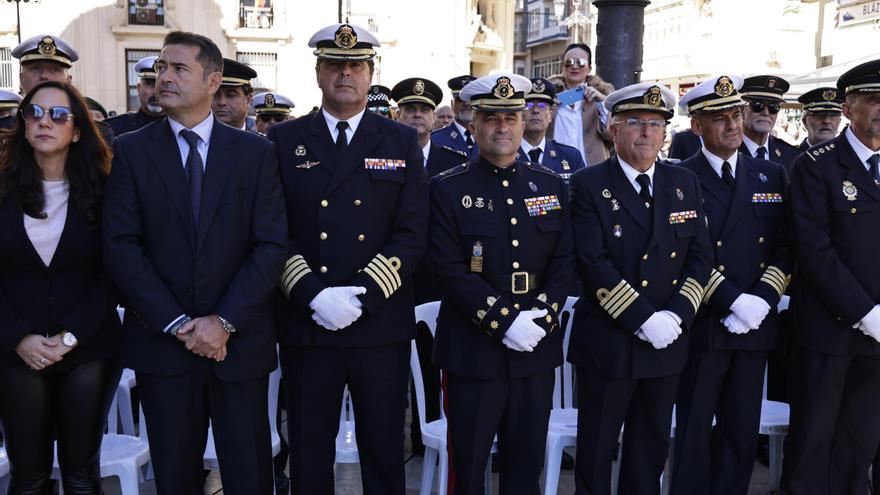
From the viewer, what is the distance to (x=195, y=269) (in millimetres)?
3072

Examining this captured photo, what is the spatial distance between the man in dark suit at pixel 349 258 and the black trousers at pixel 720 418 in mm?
1240

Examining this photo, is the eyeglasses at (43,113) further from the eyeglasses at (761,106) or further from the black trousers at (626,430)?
the eyeglasses at (761,106)

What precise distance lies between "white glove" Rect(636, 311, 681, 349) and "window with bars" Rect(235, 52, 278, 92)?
1066 inches

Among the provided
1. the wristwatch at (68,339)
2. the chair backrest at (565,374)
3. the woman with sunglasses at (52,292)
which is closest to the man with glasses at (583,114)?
the chair backrest at (565,374)

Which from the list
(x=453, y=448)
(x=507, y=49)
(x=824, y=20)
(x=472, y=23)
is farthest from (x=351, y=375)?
(x=507, y=49)

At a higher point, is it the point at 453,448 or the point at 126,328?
the point at 126,328

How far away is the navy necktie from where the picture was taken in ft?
10.2

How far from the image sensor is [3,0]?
26.8 meters

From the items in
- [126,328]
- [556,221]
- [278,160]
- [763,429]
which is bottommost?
[763,429]

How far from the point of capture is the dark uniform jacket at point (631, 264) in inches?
137

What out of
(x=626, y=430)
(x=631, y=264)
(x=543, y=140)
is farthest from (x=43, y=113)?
(x=543, y=140)

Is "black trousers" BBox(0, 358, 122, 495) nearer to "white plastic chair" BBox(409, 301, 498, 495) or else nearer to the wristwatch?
the wristwatch

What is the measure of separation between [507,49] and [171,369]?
114ft

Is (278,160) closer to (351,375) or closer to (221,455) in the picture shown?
(351,375)
